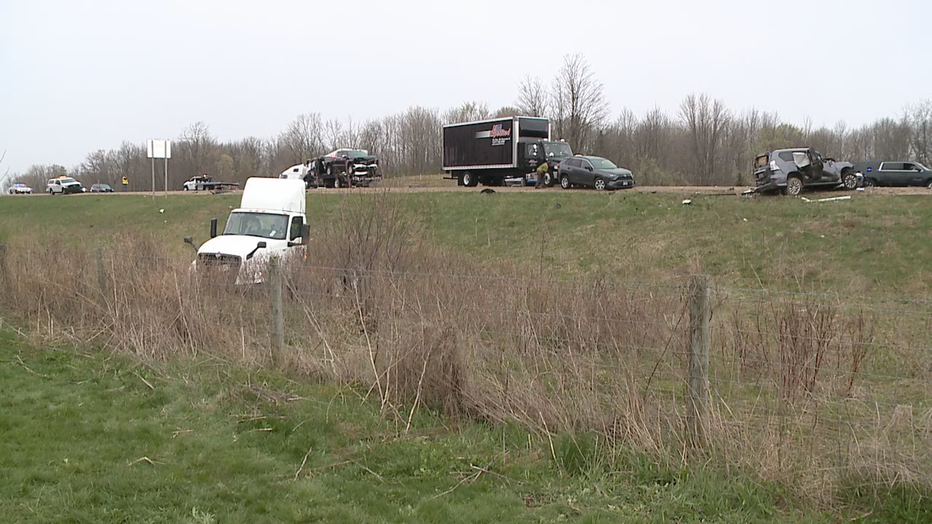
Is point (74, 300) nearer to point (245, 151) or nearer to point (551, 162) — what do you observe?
point (551, 162)

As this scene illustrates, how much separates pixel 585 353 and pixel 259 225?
1254 cm

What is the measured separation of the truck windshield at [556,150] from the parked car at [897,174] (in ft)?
39.8

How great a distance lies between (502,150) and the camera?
34.2m

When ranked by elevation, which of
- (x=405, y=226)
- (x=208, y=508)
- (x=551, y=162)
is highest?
(x=551, y=162)

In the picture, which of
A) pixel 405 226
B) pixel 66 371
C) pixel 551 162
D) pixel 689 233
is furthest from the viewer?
pixel 551 162

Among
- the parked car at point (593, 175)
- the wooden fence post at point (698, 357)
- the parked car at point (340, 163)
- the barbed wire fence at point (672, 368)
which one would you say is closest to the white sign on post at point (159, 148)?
the parked car at point (340, 163)

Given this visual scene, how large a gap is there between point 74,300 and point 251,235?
21.4ft

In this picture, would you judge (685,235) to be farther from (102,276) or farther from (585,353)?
(585,353)

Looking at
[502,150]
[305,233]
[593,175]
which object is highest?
[502,150]

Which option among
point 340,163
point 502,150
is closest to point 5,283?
point 340,163

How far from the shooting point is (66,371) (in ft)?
27.2

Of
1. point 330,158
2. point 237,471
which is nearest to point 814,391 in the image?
point 237,471

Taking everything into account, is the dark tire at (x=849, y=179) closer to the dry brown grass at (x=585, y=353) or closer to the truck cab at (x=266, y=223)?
the truck cab at (x=266, y=223)

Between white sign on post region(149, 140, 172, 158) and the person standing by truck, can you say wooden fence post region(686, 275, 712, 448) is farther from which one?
white sign on post region(149, 140, 172, 158)
